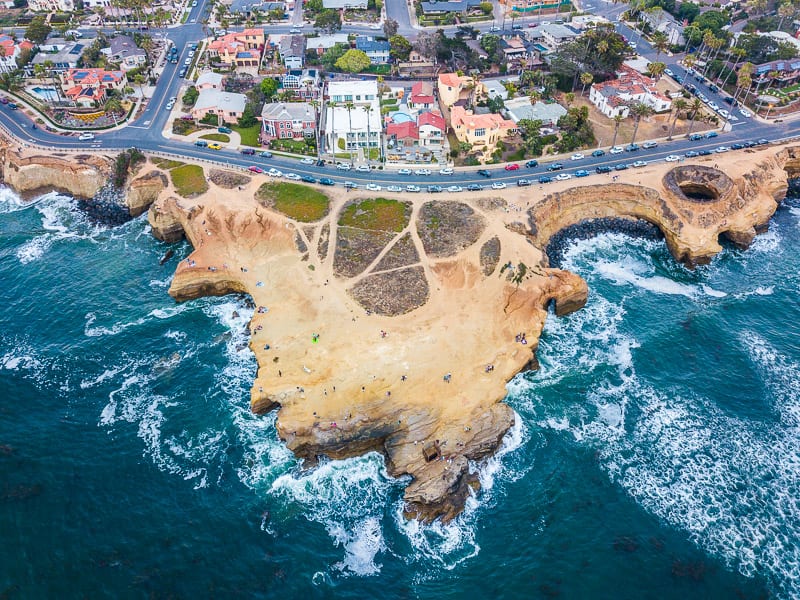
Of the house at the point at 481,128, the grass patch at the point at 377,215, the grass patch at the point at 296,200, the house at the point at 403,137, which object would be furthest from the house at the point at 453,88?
the grass patch at the point at 296,200

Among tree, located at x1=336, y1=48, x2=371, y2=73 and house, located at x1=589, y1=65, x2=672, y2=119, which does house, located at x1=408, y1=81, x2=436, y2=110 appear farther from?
house, located at x1=589, y1=65, x2=672, y2=119

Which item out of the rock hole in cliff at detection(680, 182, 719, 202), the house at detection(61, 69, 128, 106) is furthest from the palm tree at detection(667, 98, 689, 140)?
the house at detection(61, 69, 128, 106)

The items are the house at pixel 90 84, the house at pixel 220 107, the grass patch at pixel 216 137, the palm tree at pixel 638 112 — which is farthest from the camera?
the house at pixel 90 84

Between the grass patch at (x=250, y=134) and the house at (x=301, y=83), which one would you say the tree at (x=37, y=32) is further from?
the grass patch at (x=250, y=134)

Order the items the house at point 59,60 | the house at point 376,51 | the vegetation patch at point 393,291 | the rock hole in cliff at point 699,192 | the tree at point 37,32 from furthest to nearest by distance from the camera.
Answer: the house at point 376,51
the tree at point 37,32
the house at point 59,60
the rock hole in cliff at point 699,192
the vegetation patch at point 393,291

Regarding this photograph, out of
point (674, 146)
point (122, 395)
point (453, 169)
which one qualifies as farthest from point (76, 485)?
point (674, 146)

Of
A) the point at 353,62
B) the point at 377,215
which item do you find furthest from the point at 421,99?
the point at 377,215

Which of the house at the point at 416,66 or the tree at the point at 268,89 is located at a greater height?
the tree at the point at 268,89
